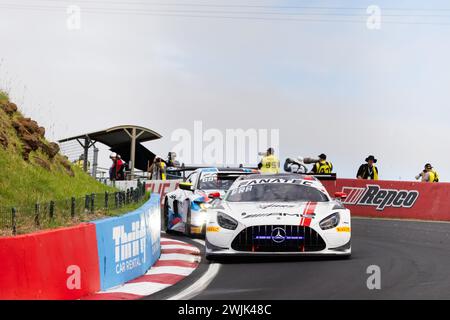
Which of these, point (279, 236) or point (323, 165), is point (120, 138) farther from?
point (279, 236)

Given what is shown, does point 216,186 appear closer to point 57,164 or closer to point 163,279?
point 57,164

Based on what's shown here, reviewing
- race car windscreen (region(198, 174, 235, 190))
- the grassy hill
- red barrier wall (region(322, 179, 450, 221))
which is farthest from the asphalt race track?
red barrier wall (region(322, 179, 450, 221))

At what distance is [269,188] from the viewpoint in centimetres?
1325

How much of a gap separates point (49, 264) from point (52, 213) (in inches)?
122

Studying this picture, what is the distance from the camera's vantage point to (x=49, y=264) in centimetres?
783

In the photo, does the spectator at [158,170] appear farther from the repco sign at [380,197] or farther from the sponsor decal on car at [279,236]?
the sponsor decal on car at [279,236]

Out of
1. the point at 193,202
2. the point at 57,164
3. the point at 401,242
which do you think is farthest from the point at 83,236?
the point at 57,164

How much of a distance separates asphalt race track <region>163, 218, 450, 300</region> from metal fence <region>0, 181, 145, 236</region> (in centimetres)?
226

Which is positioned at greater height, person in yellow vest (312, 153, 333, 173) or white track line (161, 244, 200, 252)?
person in yellow vest (312, 153, 333, 173)

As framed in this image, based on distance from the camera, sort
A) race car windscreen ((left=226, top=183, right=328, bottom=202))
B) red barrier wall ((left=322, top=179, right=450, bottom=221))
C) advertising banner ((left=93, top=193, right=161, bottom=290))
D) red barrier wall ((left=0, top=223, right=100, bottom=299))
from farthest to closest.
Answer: red barrier wall ((left=322, top=179, right=450, bottom=221)) → race car windscreen ((left=226, top=183, right=328, bottom=202)) → advertising banner ((left=93, top=193, right=161, bottom=290)) → red barrier wall ((left=0, top=223, right=100, bottom=299))

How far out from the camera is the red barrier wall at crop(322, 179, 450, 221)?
2419 centimetres

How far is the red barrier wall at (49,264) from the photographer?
7.27 meters

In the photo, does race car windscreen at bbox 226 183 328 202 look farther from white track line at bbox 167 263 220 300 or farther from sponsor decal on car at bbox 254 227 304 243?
white track line at bbox 167 263 220 300
